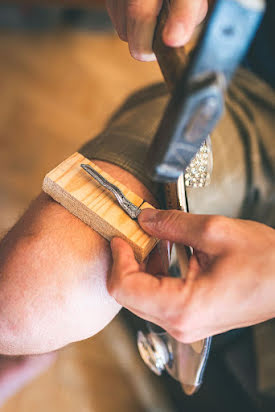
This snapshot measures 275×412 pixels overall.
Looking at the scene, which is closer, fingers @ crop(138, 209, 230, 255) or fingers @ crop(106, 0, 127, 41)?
fingers @ crop(138, 209, 230, 255)

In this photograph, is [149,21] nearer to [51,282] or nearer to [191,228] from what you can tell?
[191,228]

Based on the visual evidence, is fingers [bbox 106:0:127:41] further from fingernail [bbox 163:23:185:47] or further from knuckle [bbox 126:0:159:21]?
Answer: fingernail [bbox 163:23:185:47]

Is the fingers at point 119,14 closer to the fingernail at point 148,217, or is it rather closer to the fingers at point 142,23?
the fingers at point 142,23

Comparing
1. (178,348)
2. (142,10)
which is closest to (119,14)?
(142,10)

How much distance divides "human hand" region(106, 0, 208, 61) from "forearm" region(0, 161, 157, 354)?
0.30 meters

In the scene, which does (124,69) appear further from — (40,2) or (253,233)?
(253,233)

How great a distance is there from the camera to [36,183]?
4.55 ft

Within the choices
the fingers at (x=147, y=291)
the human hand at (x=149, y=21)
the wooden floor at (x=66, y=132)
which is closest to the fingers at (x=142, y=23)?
the human hand at (x=149, y=21)

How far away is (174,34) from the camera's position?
531 mm

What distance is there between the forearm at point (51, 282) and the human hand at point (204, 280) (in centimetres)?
7

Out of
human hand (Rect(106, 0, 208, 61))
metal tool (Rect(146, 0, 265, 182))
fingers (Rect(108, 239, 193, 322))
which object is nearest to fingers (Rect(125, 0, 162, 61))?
human hand (Rect(106, 0, 208, 61))

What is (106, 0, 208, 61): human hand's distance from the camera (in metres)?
0.54

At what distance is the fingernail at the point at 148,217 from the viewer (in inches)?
22.7

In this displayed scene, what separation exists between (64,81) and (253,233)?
1.31 metres
